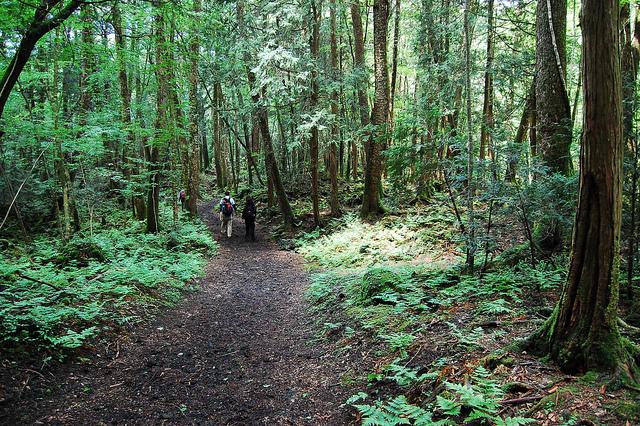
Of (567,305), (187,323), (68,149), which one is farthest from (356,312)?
(68,149)

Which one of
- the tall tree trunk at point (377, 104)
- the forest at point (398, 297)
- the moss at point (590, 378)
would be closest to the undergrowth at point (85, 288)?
the forest at point (398, 297)

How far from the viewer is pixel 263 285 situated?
32.8 feet

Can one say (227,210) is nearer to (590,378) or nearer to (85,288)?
(85,288)

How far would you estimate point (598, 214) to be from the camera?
10.1 ft

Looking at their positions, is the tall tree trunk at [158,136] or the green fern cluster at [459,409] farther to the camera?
the tall tree trunk at [158,136]

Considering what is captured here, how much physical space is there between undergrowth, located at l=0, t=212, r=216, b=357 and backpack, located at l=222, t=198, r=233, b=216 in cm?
367

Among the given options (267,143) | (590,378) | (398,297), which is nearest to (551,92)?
(398,297)

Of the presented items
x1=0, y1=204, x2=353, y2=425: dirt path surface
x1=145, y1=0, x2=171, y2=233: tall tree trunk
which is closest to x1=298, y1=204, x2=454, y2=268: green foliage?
x1=0, y1=204, x2=353, y2=425: dirt path surface

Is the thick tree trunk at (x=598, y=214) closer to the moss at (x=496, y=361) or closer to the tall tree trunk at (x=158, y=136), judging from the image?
the moss at (x=496, y=361)

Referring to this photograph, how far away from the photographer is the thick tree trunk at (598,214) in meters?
2.98

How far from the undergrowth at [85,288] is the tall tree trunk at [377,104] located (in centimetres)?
645

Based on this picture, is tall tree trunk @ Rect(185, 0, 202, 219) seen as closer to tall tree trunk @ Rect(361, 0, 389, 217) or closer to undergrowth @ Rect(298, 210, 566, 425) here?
tall tree trunk @ Rect(361, 0, 389, 217)

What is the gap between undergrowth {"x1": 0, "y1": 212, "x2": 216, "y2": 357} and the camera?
482 centimetres

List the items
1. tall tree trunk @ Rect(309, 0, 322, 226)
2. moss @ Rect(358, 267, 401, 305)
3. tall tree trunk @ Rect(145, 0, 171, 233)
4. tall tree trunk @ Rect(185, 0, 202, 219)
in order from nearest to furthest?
moss @ Rect(358, 267, 401, 305)
tall tree trunk @ Rect(145, 0, 171, 233)
tall tree trunk @ Rect(309, 0, 322, 226)
tall tree trunk @ Rect(185, 0, 202, 219)
